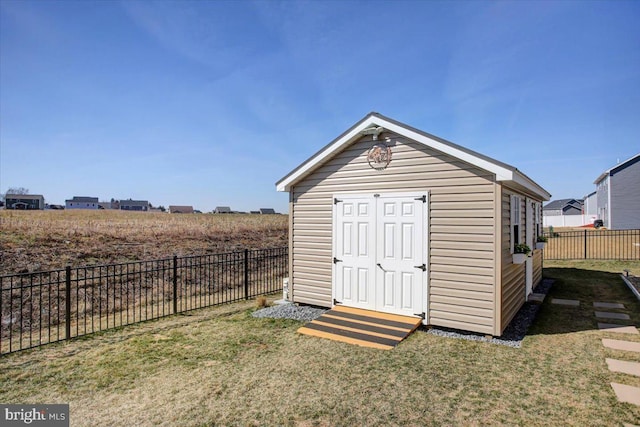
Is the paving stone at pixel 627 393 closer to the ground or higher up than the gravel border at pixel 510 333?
higher up

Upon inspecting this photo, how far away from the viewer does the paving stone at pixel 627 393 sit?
3.52 meters

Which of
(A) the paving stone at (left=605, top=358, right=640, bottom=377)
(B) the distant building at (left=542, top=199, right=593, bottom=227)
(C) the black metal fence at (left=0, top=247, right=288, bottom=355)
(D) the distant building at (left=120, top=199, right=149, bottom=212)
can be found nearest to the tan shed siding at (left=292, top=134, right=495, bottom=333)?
(A) the paving stone at (left=605, top=358, right=640, bottom=377)

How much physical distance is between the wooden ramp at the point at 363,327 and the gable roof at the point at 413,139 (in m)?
3.14

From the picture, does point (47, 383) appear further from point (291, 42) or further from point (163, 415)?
point (291, 42)

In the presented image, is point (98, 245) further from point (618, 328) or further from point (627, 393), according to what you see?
point (618, 328)

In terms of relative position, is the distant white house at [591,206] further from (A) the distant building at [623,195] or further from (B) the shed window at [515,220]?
(B) the shed window at [515,220]

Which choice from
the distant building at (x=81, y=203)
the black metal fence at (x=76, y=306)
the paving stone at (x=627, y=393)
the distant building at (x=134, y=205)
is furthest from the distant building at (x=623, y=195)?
the distant building at (x=81, y=203)

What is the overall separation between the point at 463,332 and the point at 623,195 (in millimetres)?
29773

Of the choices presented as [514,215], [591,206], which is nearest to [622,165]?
[591,206]

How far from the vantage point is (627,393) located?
3672 mm

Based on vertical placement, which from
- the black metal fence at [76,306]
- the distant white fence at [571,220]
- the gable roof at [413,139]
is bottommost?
the black metal fence at [76,306]

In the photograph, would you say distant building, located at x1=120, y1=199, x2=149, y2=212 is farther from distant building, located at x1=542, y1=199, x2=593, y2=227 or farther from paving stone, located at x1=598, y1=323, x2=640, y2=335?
paving stone, located at x1=598, y1=323, x2=640, y2=335

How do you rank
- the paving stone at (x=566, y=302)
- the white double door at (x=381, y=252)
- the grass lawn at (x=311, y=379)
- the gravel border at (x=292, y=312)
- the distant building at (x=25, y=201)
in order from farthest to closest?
the distant building at (x=25, y=201)
the paving stone at (x=566, y=302)
the gravel border at (x=292, y=312)
the white double door at (x=381, y=252)
the grass lawn at (x=311, y=379)

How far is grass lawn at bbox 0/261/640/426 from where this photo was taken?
3.29 meters
